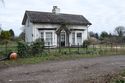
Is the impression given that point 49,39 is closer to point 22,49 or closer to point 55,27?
point 55,27

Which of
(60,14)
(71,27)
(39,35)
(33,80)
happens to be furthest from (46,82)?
(60,14)

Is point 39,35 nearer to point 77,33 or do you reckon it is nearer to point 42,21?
point 42,21

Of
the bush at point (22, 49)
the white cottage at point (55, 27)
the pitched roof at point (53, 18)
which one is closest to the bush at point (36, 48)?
the bush at point (22, 49)

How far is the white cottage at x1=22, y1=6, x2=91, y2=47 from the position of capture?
32656 mm

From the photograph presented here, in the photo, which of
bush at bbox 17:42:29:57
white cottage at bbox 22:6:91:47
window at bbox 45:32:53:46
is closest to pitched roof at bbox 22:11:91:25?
white cottage at bbox 22:6:91:47

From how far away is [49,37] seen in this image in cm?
3322

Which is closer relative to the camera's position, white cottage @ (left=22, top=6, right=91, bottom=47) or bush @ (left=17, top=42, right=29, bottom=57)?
bush @ (left=17, top=42, right=29, bottom=57)

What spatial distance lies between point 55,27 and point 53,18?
5.24 ft

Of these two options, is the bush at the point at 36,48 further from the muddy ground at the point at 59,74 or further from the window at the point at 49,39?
the window at the point at 49,39

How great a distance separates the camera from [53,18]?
113 ft

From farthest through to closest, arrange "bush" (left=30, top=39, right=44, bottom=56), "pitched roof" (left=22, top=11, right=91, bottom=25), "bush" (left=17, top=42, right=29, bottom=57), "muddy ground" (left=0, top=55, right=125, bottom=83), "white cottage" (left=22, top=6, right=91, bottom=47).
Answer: "pitched roof" (left=22, top=11, right=91, bottom=25)
"white cottage" (left=22, top=6, right=91, bottom=47)
"bush" (left=30, top=39, right=44, bottom=56)
"bush" (left=17, top=42, right=29, bottom=57)
"muddy ground" (left=0, top=55, right=125, bottom=83)

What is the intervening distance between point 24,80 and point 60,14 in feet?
87.6

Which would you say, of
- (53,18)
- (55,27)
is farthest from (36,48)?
(53,18)

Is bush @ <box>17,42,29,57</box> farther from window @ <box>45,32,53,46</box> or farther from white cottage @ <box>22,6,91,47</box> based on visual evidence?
window @ <box>45,32,53,46</box>
